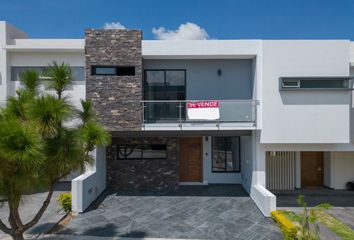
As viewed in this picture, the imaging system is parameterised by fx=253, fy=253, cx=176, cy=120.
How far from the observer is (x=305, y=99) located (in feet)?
35.6

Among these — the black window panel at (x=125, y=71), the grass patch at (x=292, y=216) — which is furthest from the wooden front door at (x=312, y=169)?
the black window panel at (x=125, y=71)

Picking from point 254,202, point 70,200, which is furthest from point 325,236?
point 70,200

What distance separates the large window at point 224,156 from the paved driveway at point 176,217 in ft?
5.96

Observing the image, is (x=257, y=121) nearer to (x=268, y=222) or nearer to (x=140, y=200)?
(x=268, y=222)

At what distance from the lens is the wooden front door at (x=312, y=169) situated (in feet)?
47.7

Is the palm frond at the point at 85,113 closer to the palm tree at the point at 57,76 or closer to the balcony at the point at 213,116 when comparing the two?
the palm tree at the point at 57,76

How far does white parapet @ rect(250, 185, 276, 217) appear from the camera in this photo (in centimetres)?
963

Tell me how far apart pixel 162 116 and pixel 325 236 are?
7437 mm

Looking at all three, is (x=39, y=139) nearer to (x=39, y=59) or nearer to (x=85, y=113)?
(x=85, y=113)

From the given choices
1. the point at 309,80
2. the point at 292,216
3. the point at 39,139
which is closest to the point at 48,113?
the point at 39,139

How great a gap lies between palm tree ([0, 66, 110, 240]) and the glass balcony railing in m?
4.56

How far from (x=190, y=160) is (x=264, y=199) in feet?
17.3

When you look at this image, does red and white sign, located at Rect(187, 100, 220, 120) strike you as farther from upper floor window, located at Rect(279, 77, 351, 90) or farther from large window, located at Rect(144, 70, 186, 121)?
upper floor window, located at Rect(279, 77, 351, 90)

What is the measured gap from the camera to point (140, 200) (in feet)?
38.2
